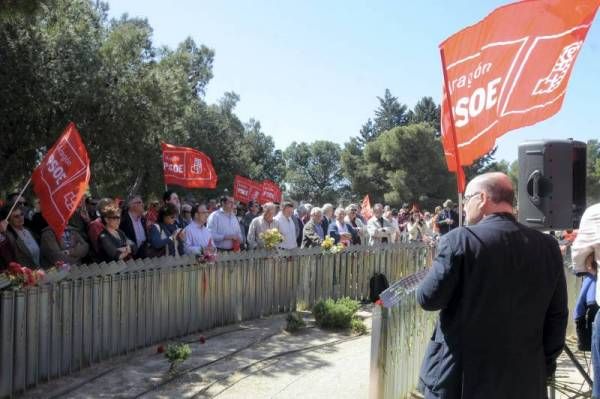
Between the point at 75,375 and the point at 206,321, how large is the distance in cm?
269

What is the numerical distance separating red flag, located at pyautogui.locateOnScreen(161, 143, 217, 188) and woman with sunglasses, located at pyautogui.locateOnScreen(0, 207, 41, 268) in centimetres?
607

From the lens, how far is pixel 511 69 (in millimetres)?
6215


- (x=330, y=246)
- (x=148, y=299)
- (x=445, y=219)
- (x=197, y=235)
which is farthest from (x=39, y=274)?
(x=445, y=219)

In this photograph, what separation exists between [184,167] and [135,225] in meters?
5.06

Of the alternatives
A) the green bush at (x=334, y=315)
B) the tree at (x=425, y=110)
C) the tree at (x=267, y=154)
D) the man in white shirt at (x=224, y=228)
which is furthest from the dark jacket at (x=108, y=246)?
the tree at (x=425, y=110)

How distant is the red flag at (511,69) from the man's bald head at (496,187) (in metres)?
2.74

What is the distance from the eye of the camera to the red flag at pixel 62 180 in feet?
22.8

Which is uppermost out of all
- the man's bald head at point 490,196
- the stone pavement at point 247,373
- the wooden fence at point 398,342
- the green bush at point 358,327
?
the man's bald head at point 490,196

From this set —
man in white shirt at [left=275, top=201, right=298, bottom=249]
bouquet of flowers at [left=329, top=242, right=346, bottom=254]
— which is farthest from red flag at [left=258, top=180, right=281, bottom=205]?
bouquet of flowers at [left=329, top=242, right=346, bottom=254]

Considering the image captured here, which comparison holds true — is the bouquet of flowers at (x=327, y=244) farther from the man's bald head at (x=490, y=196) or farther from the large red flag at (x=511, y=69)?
the man's bald head at (x=490, y=196)

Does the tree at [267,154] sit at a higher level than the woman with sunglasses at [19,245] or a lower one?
higher

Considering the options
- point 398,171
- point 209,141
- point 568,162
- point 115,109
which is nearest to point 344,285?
point 568,162

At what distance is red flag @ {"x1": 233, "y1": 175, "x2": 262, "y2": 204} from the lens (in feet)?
58.4

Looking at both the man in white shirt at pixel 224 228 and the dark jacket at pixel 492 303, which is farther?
the man in white shirt at pixel 224 228
